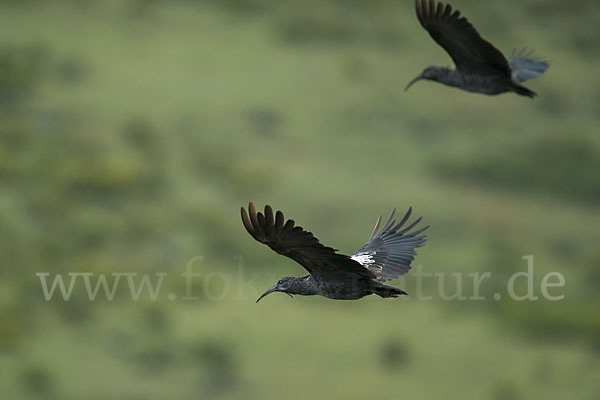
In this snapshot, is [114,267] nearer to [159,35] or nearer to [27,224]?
[27,224]

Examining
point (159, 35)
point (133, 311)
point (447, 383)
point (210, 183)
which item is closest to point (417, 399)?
point (447, 383)

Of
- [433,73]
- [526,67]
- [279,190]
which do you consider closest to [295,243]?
[433,73]

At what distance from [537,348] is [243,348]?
10.6m

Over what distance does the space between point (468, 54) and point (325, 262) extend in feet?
11.5

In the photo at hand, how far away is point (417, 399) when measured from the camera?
3659 cm

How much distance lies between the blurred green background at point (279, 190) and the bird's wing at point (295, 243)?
74.4 feet

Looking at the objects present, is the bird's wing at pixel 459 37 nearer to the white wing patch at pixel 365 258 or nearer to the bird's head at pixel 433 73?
the bird's head at pixel 433 73

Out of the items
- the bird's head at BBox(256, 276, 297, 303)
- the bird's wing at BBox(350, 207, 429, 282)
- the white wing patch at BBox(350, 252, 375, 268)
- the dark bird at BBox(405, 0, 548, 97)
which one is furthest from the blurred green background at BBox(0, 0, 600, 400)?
the bird's head at BBox(256, 276, 297, 303)

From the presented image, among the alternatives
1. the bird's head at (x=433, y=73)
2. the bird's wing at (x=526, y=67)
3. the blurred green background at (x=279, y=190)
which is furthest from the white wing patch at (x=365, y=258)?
the blurred green background at (x=279, y=190)

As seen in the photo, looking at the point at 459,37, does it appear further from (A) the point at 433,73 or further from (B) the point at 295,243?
(B) the point at 295,243

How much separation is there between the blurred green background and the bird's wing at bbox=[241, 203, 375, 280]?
74.4 ft

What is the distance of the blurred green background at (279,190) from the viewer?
38.4m

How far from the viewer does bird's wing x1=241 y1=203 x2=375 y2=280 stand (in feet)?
40.4

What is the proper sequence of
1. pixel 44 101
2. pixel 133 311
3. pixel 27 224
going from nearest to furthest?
pixel 133 311 < pixel 27 224 < pixel 44 101
